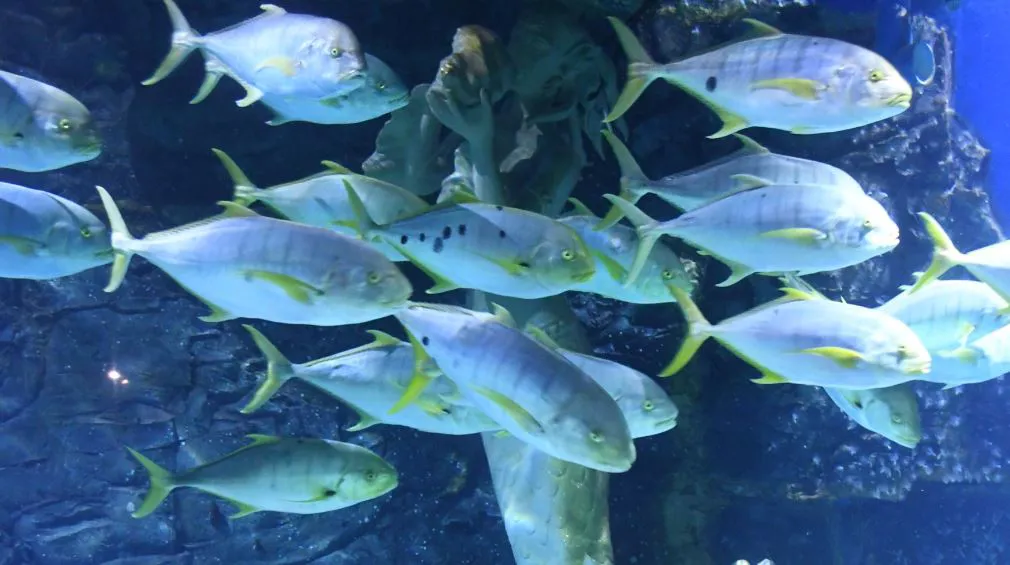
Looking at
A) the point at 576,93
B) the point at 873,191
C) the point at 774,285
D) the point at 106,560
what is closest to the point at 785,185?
the point at 576,93

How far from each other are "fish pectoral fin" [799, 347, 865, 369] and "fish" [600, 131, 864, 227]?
32.6 inches

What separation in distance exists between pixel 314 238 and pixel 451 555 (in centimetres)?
487

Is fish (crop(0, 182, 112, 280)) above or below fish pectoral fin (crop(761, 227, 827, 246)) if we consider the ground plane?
below

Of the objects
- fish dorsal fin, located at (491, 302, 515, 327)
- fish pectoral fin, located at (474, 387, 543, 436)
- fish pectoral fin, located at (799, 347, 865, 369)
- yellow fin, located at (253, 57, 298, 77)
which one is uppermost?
yellow fin, located at (253, 57, 298, 77)

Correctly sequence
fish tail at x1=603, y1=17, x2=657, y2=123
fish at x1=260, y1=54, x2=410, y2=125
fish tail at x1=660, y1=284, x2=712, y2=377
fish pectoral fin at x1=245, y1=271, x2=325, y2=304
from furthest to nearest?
fish at x1=260, y1=54, x2=410, y2=125, fish tail at x1=603, y1=17, x2=657, y2=123, fish tail at x1=660, y1=284, x2=712, y2=377, fish pectoral fin at x1=245, y1=271, x2=325, y2=304

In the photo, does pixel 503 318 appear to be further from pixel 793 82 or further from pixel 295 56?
pixel 295 56

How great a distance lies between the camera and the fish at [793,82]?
2.30 m

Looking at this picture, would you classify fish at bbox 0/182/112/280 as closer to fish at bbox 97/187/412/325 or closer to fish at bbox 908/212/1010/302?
fish at bbox 97/187/412/325

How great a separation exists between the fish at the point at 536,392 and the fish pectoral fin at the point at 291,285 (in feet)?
1.44

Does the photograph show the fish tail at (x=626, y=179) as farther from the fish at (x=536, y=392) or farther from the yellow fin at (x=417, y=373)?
the yellow fin at (x=417, y=373)

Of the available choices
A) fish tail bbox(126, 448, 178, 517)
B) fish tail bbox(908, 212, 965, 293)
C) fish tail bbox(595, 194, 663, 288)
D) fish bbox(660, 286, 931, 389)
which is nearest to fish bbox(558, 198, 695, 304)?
fish tail bbox(595, 194, 663, 288)

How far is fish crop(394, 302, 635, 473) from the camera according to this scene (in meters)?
1.90

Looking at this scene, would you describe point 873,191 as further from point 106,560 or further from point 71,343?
point 106,560

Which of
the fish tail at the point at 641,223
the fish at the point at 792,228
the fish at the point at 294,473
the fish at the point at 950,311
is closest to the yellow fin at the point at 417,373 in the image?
the fish at the point at 294,473
